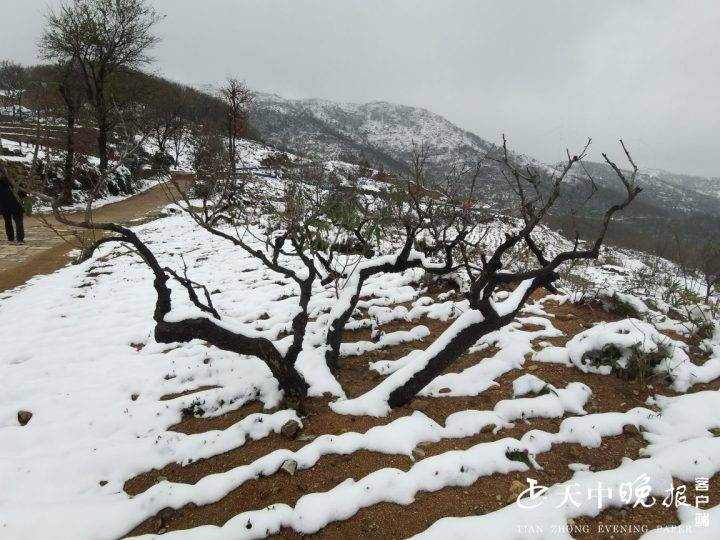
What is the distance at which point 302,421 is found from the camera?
3.01 m

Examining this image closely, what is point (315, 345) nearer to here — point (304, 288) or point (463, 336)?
point (304, 288)

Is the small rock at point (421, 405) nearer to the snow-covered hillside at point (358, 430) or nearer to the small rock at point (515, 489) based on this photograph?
the snow-covered hillside at point (358, 430)

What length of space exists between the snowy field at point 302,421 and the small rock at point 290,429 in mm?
65

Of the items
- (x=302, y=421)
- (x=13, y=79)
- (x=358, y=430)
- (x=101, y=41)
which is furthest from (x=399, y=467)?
(x=13, y=79)

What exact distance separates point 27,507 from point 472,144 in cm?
13860

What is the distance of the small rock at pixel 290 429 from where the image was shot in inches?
113

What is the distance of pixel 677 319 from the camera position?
4.54 meters

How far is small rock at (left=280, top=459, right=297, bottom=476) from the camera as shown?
254 centimetres

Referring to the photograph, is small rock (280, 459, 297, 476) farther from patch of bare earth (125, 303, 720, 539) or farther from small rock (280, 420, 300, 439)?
small rock (280, 420, 300, 439)

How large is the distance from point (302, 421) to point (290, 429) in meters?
0.15

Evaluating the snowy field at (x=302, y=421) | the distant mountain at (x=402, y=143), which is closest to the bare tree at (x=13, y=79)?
the distant mountain at (x=402, y=143)

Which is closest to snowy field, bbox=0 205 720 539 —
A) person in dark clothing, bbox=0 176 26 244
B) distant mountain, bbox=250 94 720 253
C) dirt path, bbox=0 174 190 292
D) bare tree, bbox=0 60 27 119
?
dirt path, bbox=0 174 190 292

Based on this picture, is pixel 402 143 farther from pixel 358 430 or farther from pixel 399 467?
pixel 399 467

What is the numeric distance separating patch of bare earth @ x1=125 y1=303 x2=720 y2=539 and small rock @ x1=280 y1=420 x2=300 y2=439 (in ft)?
0.16
